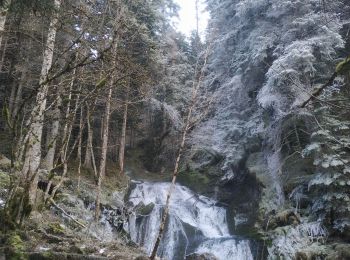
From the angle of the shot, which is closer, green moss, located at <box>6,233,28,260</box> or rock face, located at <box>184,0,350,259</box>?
green moss, located at <box>6,233,28,260</box>

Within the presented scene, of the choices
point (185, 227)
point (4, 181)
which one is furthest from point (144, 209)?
point (4, 181)

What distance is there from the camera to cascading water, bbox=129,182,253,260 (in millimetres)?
13837

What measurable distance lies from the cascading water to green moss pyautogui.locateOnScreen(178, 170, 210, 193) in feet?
5.22

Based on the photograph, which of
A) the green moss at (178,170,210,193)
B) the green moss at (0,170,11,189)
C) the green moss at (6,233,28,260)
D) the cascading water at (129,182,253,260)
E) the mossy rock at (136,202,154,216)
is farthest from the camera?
the green moss at (178,170,210,193)

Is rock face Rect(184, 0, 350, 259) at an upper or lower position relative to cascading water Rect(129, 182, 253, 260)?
upper

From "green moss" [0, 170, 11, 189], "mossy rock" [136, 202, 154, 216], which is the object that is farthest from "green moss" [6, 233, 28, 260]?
"mossy rock" [136, 202, 154, 216]

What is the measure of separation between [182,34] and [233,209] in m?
15.3

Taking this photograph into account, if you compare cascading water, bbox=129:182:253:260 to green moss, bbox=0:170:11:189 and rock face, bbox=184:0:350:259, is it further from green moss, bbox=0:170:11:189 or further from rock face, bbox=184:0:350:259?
green moss, bbox=0:170:11:189

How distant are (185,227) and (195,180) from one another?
6.45 m

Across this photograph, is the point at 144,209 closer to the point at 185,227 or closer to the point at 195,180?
the point at 185,227

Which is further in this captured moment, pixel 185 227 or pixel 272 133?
pixel 185 227

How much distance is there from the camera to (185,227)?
15.6m

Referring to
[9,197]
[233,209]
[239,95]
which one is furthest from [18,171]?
[239,95]

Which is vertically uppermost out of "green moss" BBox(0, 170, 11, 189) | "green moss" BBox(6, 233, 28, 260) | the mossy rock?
"green moss" BBox(0, 170, 11, 189)
